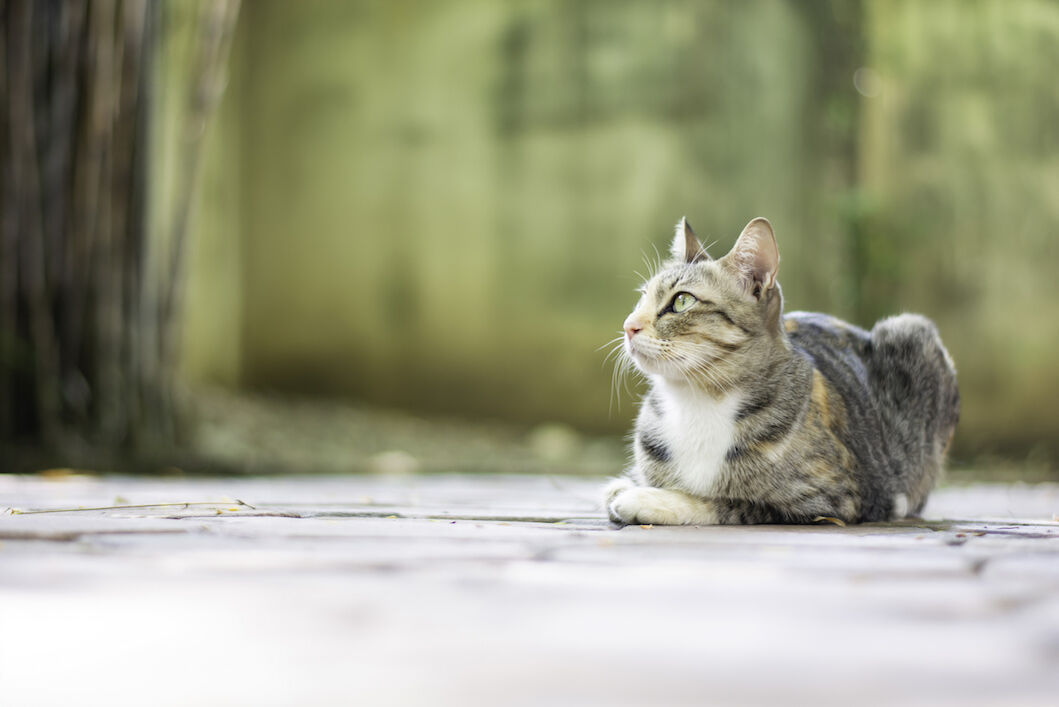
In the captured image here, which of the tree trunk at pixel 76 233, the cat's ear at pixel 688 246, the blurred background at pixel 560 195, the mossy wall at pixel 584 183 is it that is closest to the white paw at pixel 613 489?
the cat's ear at pixel 688 246

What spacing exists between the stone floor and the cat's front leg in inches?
2.7

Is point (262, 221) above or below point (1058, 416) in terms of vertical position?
above

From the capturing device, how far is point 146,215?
3.59 meters

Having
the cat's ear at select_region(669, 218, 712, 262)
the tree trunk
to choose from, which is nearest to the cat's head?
the cat's ear at select_region(669, 218, 712, 262)

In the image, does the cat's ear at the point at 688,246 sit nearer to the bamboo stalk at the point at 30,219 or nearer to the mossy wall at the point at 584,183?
the bamboo stalk at the point at 30,219

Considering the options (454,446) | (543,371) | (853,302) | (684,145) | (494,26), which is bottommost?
(454,446)

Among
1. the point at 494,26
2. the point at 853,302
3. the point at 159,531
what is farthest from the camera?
the point at 494,26

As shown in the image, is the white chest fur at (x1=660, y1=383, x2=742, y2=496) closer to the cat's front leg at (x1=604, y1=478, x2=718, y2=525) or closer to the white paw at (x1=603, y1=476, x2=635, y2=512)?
the cat's front leg at (x1=604, y1=478, x2=718, y2=525)

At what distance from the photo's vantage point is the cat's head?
1.74 metres

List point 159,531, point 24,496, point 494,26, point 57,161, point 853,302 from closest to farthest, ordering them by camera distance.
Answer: point 159,531 → point 24,496 → point 57,161 → point 853,302 → point 494,26

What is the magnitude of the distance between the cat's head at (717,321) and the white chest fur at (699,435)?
0.11 feet

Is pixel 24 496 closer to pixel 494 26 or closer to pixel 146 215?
pixel 146 215

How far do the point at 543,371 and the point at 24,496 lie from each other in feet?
11.7

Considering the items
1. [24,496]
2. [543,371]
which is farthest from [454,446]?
[24,496]
